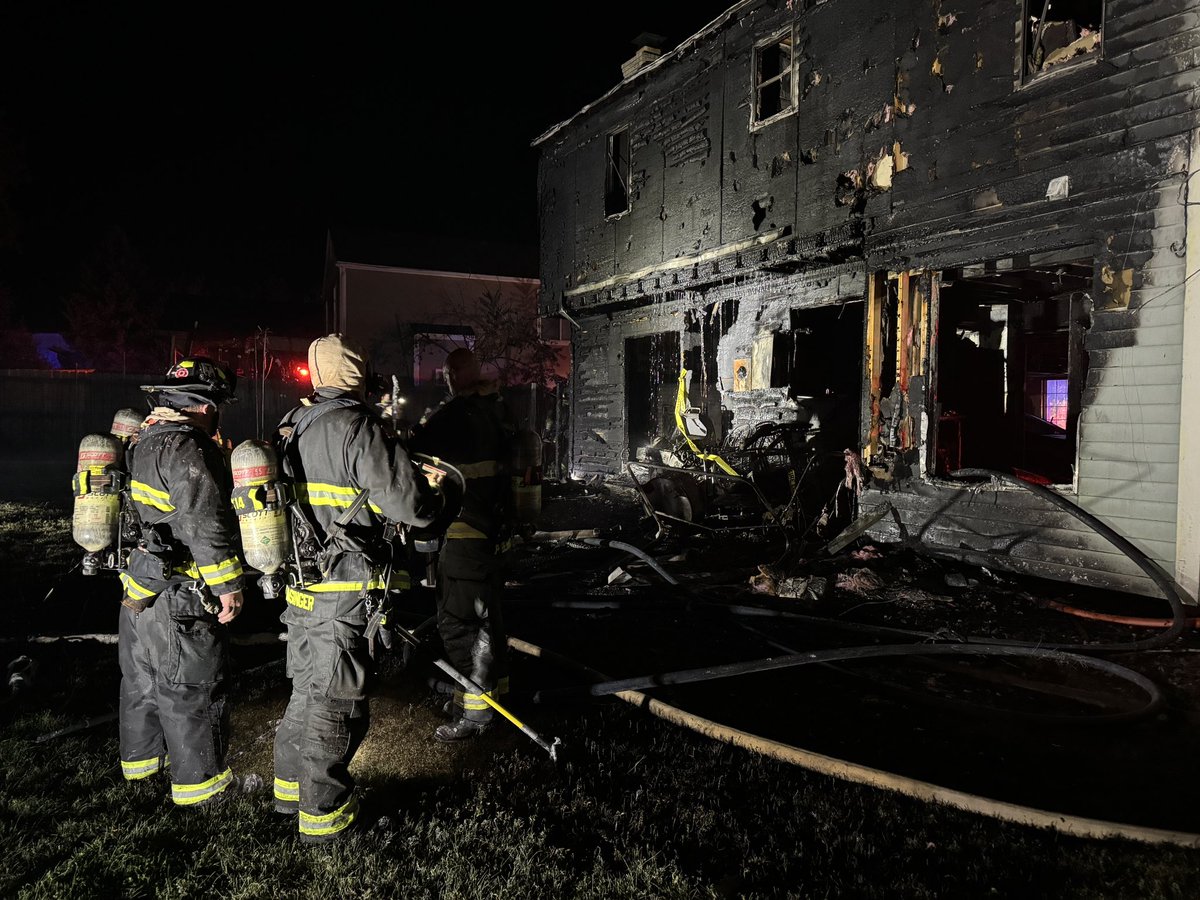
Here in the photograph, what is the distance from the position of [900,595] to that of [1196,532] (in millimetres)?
2443

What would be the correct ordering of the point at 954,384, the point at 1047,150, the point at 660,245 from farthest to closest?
the point at 660,245 → the point at 954,384 → the point at 1047,150

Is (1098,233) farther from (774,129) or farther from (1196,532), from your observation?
(774,129)

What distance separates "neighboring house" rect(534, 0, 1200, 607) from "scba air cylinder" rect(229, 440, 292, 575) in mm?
7144

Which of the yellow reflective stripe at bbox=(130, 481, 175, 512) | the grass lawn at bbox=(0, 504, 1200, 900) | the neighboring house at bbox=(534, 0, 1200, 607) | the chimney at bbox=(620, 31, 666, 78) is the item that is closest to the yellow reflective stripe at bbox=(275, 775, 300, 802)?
the grass lawn at bbox=(0, 504, 1200, 900)

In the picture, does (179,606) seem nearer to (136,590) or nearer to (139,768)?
(136,590)

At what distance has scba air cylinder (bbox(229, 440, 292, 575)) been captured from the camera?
10.2ft

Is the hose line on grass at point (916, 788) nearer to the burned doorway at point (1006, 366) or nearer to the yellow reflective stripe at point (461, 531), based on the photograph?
the yellow reflective stripe at point (461, 531)

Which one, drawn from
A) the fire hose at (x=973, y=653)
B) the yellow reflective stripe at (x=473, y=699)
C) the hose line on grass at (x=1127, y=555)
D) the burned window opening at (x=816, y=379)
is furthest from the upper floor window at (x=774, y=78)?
the yellow reflective stripe at (x=473, y=699)

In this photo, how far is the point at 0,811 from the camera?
329 cm

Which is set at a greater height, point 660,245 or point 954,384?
point 660,245

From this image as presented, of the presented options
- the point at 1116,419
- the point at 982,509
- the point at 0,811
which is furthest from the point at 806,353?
the point at 0,811

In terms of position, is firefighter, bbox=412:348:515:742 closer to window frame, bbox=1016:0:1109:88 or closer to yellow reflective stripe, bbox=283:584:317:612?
yellow reflective stripe, bbox=283:584:317:612

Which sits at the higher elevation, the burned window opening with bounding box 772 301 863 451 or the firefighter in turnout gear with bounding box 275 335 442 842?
the burned window opening with bounding box 772 301 863 451

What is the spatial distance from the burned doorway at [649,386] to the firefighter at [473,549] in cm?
1047
